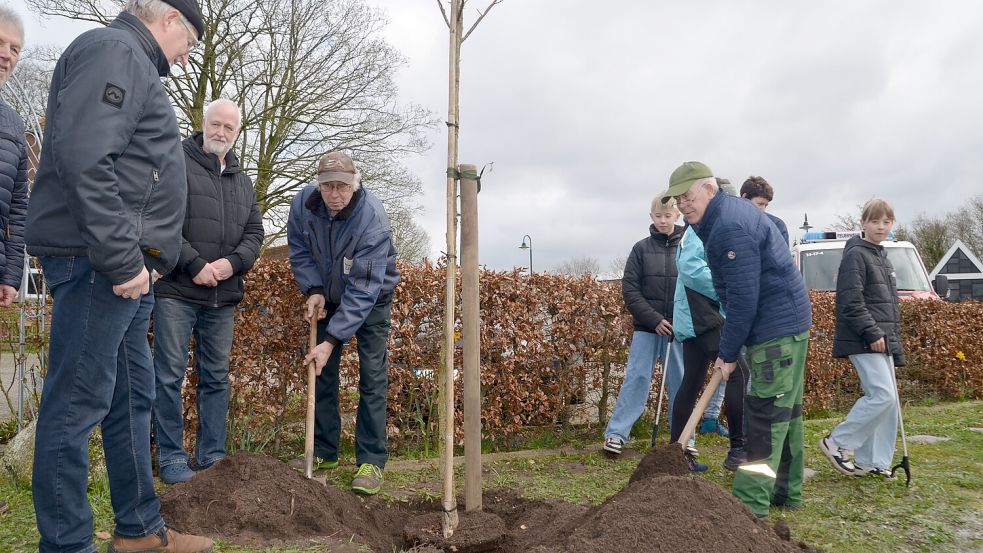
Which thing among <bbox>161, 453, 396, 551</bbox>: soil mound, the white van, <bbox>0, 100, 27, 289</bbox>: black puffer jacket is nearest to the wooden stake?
<bbox>161, 453, 396, 551</bbox>: soil mound

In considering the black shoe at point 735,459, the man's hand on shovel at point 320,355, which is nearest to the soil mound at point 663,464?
the black shoe at point 735,459

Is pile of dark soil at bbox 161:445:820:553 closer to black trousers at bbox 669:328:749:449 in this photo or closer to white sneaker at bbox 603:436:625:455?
black trousers at bbox 669:328:749:449

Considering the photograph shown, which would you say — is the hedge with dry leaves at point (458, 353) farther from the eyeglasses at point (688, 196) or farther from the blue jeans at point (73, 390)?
the blue jeans at point (73, 390)

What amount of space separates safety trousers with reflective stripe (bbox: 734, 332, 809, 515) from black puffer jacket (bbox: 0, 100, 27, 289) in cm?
446

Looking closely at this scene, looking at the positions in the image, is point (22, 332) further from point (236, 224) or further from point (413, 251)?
point (413, 251)

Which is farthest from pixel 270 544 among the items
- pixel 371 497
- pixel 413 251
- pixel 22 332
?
pixel 413 251

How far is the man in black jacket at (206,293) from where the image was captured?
160 inches

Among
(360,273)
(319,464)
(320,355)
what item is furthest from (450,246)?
(319,464)

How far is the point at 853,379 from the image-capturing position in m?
8.66

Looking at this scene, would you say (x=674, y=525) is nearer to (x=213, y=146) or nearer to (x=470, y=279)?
(x=470, y=279)

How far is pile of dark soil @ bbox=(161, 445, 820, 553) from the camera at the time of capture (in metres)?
2.90

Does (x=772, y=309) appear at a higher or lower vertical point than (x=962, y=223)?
lower

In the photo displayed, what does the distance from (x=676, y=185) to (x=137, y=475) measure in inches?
127

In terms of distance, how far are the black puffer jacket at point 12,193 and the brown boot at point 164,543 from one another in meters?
2.12
